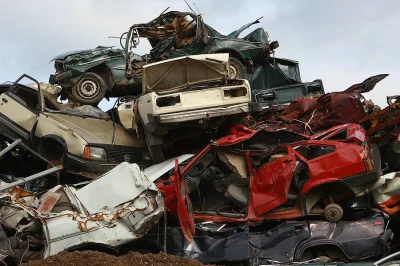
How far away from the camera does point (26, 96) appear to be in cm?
1167

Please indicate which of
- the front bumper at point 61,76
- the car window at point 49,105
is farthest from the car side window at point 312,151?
the front bumper at point 61,76

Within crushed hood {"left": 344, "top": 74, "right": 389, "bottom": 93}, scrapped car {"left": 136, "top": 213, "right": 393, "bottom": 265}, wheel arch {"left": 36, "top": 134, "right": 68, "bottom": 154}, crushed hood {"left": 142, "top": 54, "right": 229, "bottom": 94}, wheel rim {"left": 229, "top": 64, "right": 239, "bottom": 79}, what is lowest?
scrapped car {"left": 136, "top": 213, "right": 393, "bottom": 265}

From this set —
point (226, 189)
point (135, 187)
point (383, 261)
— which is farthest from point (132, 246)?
point (383, 261)

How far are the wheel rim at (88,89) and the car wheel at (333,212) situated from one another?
821cm

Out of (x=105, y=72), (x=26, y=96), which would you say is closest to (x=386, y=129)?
(x=26, y=96)

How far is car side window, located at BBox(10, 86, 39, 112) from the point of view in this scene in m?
11.3

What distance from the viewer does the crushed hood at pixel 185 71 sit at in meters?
10.9

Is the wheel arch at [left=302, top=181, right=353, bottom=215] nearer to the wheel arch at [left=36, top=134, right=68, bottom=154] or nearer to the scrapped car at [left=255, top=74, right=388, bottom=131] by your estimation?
the scrapped car at [left=255, top=74, right=388, bottom=131]

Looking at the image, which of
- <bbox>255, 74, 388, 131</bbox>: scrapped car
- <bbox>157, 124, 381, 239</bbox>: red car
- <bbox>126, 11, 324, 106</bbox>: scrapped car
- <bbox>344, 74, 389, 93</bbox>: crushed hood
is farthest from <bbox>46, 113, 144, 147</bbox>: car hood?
<bbox>344, 74, 389, 93</bbox>: crushed hood

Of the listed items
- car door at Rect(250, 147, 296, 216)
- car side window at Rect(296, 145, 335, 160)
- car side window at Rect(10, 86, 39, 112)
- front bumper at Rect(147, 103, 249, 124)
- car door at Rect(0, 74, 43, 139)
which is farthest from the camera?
car side window at Rect(10, 86, 39, 112)

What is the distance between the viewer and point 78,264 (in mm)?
5555

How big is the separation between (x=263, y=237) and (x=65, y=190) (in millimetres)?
2871

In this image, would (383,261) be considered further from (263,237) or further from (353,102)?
(353,102)

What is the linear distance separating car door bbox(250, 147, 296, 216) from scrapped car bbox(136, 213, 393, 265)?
1.15ft
